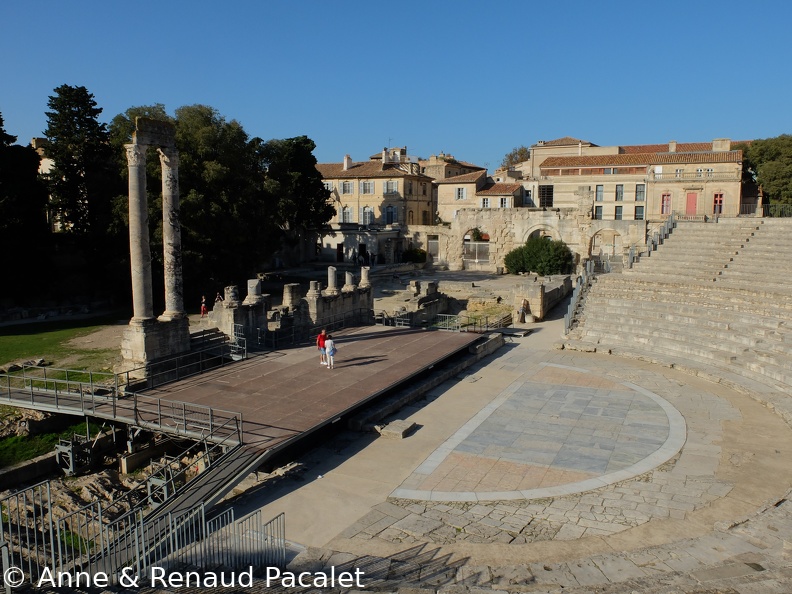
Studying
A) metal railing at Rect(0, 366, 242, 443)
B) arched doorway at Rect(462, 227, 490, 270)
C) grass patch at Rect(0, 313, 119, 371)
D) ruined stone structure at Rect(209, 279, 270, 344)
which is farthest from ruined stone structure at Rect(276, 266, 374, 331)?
arched doorway at Rect(462, 227, 490, 270)

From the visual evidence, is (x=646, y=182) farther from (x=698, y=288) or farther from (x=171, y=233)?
(x=171, y=233)

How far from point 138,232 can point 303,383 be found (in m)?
6.72

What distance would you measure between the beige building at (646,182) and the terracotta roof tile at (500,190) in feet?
4.42

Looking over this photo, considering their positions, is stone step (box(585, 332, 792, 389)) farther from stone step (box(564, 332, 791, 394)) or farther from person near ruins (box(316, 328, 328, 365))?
person near ruins (box(316, 328, 328, 365))

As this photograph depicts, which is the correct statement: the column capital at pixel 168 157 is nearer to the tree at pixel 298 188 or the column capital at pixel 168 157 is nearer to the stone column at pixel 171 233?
the stone column at pixel 171 233

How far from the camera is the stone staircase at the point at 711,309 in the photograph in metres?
21.8

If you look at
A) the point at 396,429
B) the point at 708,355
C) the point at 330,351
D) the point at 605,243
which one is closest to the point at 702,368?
the point at 708,355

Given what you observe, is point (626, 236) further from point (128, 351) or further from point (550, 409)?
point (128, 351)

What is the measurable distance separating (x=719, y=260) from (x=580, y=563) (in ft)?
82.9

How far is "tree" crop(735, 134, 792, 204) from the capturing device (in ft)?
160

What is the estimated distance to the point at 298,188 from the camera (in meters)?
52.2

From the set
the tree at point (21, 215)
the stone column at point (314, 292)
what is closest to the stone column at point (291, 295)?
the stone column at point (314, 292)

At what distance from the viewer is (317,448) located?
15.5 meters

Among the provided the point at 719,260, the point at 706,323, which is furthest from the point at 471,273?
the point at 706,323
